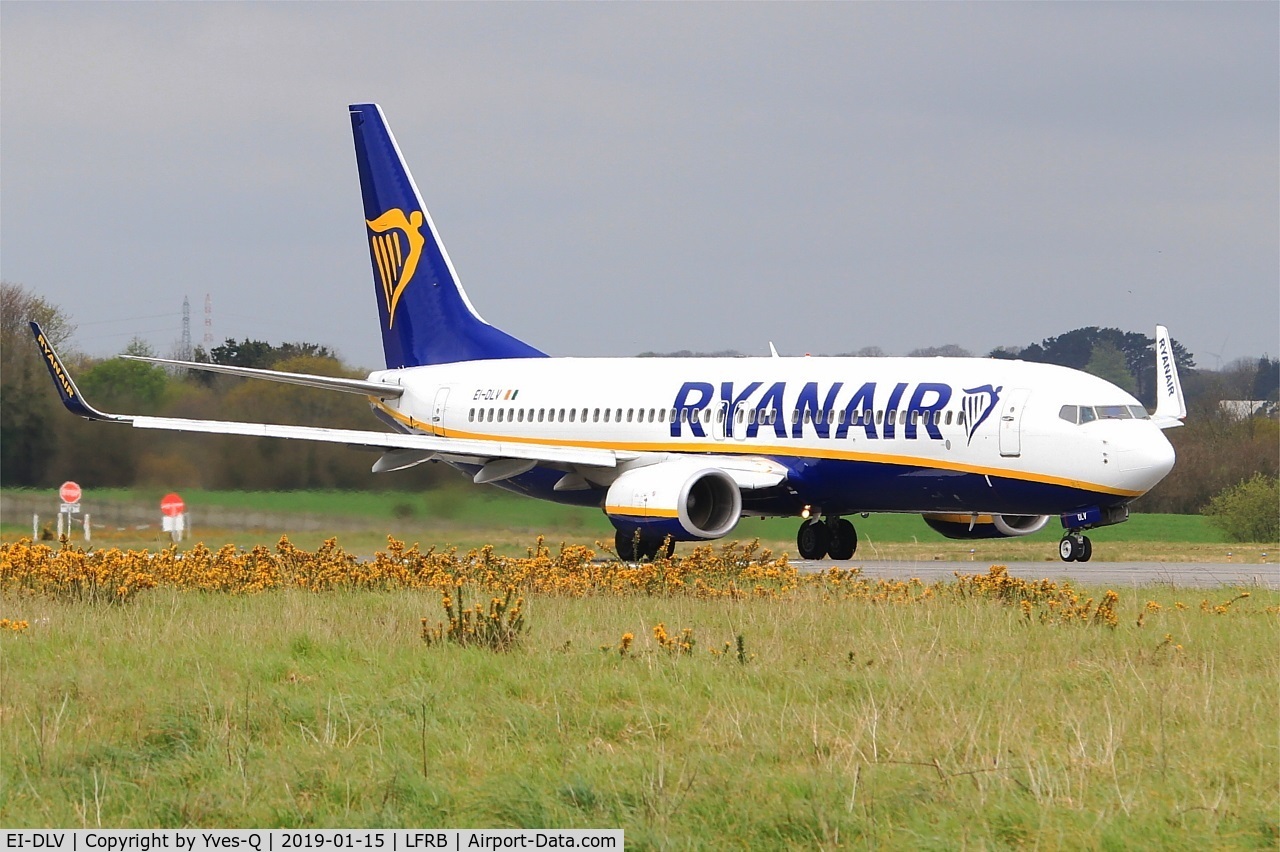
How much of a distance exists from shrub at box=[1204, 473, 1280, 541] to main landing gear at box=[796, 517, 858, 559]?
17.4m

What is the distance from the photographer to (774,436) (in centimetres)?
2594

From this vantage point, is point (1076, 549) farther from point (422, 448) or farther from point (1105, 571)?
point (422, 448)

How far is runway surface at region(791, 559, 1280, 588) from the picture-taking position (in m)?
20.5

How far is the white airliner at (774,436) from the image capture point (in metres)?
23.5

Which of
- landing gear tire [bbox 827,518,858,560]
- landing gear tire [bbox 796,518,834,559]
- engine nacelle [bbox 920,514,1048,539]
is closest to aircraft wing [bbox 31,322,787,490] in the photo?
landing gear tire [bbox 796,518,834,559]

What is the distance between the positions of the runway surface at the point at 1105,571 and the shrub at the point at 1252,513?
15.3m

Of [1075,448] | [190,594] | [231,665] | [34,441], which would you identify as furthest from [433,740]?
[34,441]

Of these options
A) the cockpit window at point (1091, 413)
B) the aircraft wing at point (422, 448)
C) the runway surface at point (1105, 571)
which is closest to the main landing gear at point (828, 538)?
the runway surface at point (1105, 571)

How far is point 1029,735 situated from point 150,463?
22280 millimetres

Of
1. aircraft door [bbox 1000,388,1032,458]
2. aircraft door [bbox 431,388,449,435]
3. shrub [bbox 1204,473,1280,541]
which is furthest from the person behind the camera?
shrub [bbox 1204,473,1280,541]

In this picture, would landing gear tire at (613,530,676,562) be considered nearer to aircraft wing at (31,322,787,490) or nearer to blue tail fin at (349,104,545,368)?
aircraft wing at (31,322,787,490)

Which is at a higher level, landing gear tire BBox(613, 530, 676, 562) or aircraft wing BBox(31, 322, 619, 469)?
aircraft wing BBox(31, 322, 619, 469)

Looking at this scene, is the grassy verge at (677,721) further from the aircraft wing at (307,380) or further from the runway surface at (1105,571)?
the aircraft wing at (307,380)

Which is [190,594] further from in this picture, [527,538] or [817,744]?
[527,538]
